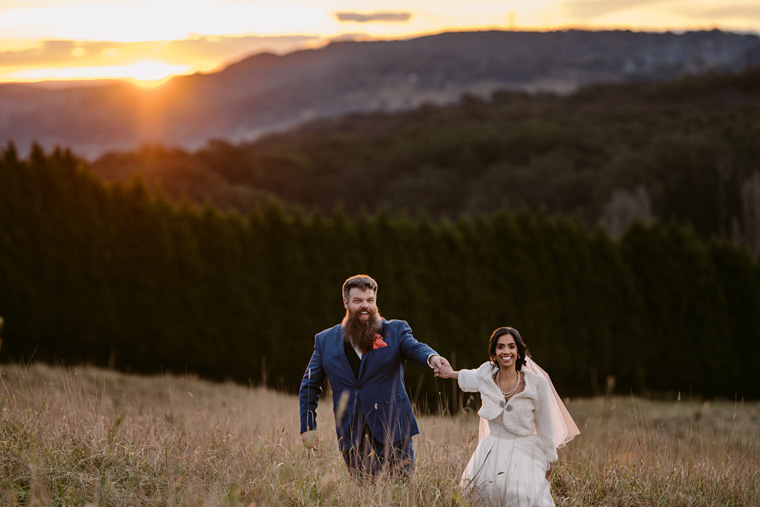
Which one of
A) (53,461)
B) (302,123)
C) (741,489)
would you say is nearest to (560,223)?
(741,489)

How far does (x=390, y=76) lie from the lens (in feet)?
317

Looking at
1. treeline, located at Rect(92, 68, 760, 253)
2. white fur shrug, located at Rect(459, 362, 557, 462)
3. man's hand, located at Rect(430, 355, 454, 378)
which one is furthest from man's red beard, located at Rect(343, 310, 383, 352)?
treeline, located at Rect(92, 68, 760, 253)

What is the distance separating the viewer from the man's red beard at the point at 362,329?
12.3 ft

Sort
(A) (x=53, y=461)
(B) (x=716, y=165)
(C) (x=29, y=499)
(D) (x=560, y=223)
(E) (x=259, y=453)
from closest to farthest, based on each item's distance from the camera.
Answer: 1. (C) (x=29, y=499)
2. (A) (x=53, y=461)
3. (E) (x=259, y=453)
4. (D) (x=560, y=223)
5. (B) (x=716, y=165)

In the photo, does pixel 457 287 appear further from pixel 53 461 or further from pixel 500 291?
pixel 53 461

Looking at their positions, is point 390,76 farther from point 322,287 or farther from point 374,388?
point 374,388

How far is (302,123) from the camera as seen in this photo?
270 ft

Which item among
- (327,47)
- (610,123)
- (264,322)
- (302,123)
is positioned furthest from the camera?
(327,47)

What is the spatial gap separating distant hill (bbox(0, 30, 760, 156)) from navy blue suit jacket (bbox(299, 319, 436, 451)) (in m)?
46.6

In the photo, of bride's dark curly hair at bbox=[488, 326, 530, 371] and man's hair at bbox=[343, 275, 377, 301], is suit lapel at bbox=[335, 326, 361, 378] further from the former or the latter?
bride's dark curly hair at bbox=[488, 326, 530, 371]

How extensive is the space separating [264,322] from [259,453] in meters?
9.77

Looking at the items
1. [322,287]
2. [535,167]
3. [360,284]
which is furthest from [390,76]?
[360,284]

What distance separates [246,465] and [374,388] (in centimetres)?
85

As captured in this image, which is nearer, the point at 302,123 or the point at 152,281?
the point at 152,281
